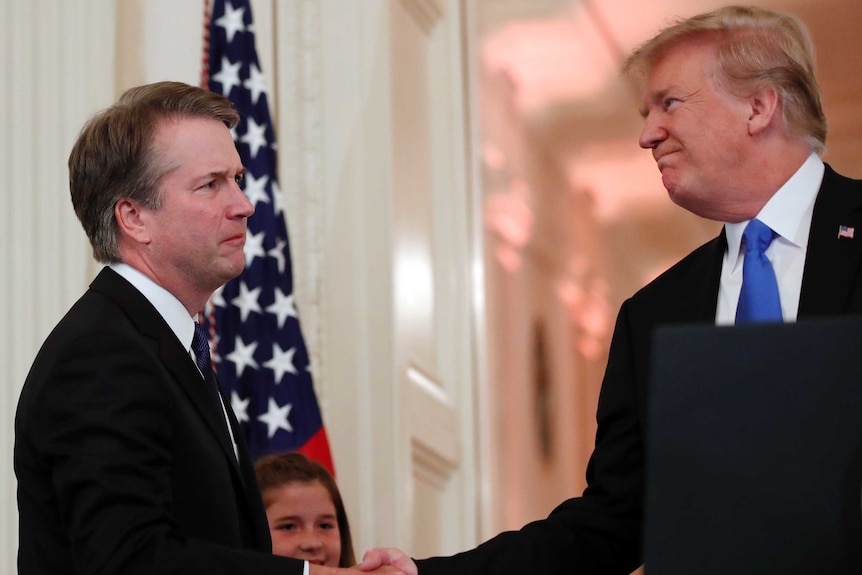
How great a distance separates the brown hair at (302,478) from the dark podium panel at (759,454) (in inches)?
82.3

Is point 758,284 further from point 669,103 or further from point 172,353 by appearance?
point 172,353

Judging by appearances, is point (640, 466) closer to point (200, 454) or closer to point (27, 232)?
point (200, 454)

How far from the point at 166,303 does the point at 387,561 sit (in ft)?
2.40

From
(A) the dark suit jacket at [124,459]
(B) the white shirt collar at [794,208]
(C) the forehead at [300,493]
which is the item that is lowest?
(C) the forehead at [300,493]

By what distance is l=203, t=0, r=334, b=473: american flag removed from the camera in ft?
15.0

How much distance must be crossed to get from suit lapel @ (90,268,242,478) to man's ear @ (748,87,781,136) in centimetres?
128

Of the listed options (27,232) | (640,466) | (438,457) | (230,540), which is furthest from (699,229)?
(230,540)

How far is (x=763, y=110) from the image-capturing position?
2.92 m

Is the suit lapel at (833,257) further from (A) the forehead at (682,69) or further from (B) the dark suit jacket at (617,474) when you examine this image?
(A) the forehead at (682,69)

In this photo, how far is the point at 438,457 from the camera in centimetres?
589

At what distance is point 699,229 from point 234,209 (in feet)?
24.0

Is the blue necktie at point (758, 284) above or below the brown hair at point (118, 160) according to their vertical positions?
below

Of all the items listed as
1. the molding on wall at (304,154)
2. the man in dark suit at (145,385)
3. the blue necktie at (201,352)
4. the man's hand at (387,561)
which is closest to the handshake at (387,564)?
the man's hand at (387,561)

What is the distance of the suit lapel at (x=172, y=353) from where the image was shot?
2.55 meters
